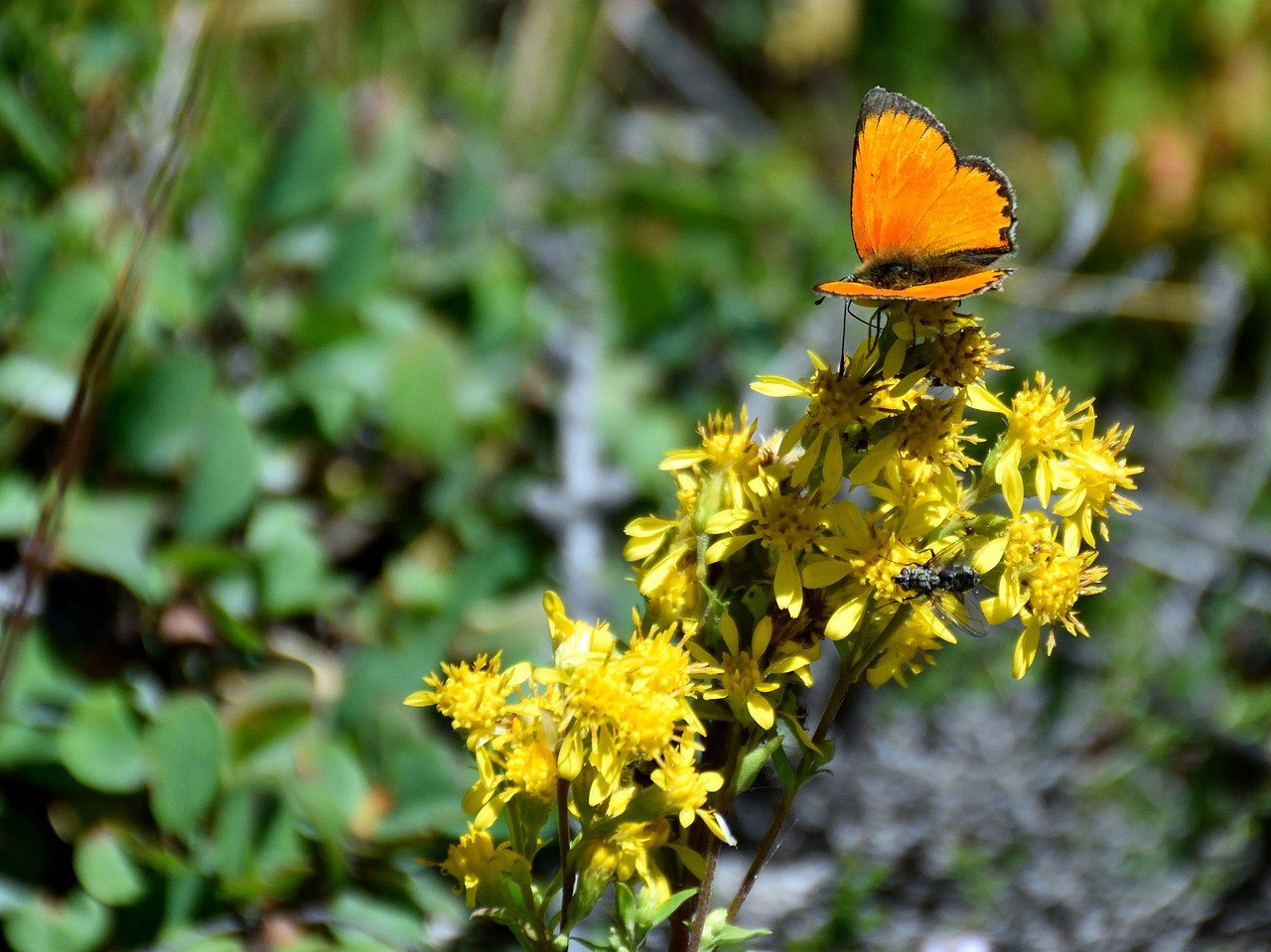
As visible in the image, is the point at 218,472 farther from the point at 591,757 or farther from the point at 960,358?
the point at 960,358

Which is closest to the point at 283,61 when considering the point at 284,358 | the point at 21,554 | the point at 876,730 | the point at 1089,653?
the point at 284,358

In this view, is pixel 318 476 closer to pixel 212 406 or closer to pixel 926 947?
pixel 212 406

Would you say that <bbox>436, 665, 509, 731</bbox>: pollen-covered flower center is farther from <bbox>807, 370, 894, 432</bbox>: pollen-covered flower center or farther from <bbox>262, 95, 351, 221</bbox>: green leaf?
<bbox>262, 95, 351, 221</bbox>: green leaf

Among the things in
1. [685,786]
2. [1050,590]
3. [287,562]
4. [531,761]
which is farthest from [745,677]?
[287,562]

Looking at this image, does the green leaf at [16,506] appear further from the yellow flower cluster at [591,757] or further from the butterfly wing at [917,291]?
the butterfly wing at [917,291]

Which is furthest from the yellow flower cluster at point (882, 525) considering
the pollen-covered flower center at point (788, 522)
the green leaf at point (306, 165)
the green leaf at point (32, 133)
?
the green leaf at point (32, 133)
